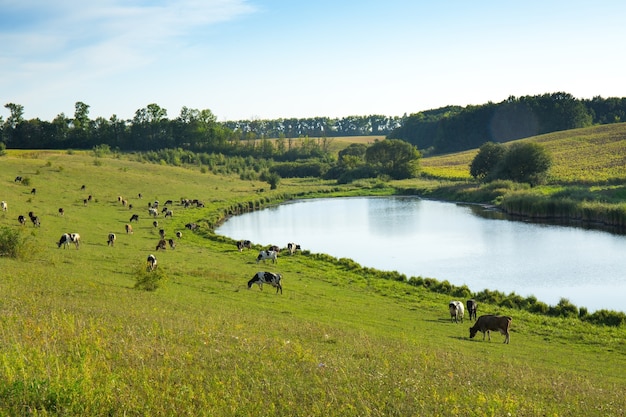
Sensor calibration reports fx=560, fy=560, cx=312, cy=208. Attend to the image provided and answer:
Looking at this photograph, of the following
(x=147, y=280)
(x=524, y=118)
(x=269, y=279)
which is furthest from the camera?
(x=524, y=118)

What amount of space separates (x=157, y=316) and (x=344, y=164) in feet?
405

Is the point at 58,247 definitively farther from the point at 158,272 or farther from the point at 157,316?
the point at 157,316

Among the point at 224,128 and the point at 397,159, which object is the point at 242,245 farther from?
the point at 224,128

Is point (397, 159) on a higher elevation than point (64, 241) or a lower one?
higher

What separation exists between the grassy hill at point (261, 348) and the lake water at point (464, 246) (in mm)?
8244

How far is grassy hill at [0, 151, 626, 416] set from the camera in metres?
8.04

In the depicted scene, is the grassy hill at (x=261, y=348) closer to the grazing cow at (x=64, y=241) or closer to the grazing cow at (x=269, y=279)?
the grazing cow at (x=269, y=279)

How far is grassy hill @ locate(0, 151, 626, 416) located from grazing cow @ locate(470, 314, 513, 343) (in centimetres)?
61

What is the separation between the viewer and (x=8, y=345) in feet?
31.6

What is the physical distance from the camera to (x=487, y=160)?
328 ft

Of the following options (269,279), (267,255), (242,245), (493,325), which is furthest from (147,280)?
(242,245)

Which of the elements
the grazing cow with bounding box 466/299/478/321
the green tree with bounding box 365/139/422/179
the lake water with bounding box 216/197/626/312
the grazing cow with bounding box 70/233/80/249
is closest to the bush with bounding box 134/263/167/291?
the grazing cow with bounding box 466/299/478/321

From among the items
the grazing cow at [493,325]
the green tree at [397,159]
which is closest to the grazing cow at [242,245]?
the grazing cow at [493,325]

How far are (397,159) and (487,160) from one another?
32.3 metres
